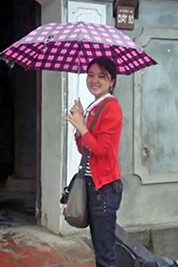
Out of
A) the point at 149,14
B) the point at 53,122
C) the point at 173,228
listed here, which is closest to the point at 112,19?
the point at 149,14

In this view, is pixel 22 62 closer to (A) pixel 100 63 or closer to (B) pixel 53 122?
(A) pixel 100 63

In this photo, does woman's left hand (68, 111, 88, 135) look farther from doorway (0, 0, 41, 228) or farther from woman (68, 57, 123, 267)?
doorway (0, 0, 41, 228)

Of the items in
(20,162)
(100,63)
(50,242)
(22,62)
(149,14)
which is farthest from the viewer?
(20,162)

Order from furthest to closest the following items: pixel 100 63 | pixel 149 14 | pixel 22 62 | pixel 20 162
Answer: pixel 20 162
pixel 149 14
pixel 22 62
pixel 100 63

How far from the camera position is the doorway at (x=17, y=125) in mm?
7422

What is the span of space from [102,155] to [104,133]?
0.52ft

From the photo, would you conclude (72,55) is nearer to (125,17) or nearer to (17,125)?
(125,17)

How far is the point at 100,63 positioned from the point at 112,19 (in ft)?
6.35

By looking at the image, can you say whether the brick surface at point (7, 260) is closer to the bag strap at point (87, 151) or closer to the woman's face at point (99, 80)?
the bag strap at point (87, 151)

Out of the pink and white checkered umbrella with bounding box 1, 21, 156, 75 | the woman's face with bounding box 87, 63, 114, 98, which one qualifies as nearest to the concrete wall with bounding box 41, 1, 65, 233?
the pink and white checkered umbrella with bounding box 1, 21, 156, 75

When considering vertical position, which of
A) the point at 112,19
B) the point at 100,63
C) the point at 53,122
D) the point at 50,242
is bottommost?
the point at 50,242

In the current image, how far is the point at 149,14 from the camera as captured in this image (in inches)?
232

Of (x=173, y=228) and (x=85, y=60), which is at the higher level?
(x=85, y=60)

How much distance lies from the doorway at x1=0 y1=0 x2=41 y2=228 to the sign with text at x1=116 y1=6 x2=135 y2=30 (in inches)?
60.5
